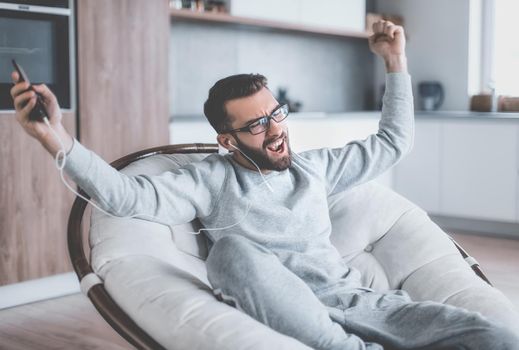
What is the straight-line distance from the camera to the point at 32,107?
1.39 metres

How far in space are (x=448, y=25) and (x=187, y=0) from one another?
90.8 inches

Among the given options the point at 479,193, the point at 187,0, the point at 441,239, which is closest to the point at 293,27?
the point at 187,0

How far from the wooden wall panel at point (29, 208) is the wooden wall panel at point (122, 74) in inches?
5.9

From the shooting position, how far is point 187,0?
4.48 meters

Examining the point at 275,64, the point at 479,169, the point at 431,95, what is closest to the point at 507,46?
the point at 431,95

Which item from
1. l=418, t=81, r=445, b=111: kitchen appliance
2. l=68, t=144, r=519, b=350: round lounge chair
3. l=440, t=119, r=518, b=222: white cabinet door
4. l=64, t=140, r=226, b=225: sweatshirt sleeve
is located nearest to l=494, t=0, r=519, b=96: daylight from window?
l=418, t=81, r=445, b=111: kitchen appliance

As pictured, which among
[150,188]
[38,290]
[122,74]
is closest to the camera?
[150,188]

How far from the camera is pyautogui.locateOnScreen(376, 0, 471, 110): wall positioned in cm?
566

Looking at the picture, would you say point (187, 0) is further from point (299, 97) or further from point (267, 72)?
point (299, 97)

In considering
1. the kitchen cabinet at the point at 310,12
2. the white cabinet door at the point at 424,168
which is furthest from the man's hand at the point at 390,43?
the white cabinet door at the point at 424,168

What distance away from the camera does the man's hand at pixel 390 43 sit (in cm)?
201

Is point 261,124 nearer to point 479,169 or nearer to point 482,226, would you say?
point 479,169

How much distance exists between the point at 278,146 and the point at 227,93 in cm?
19

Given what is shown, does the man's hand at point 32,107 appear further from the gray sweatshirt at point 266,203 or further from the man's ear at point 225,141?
the man's ear at point 225,141
